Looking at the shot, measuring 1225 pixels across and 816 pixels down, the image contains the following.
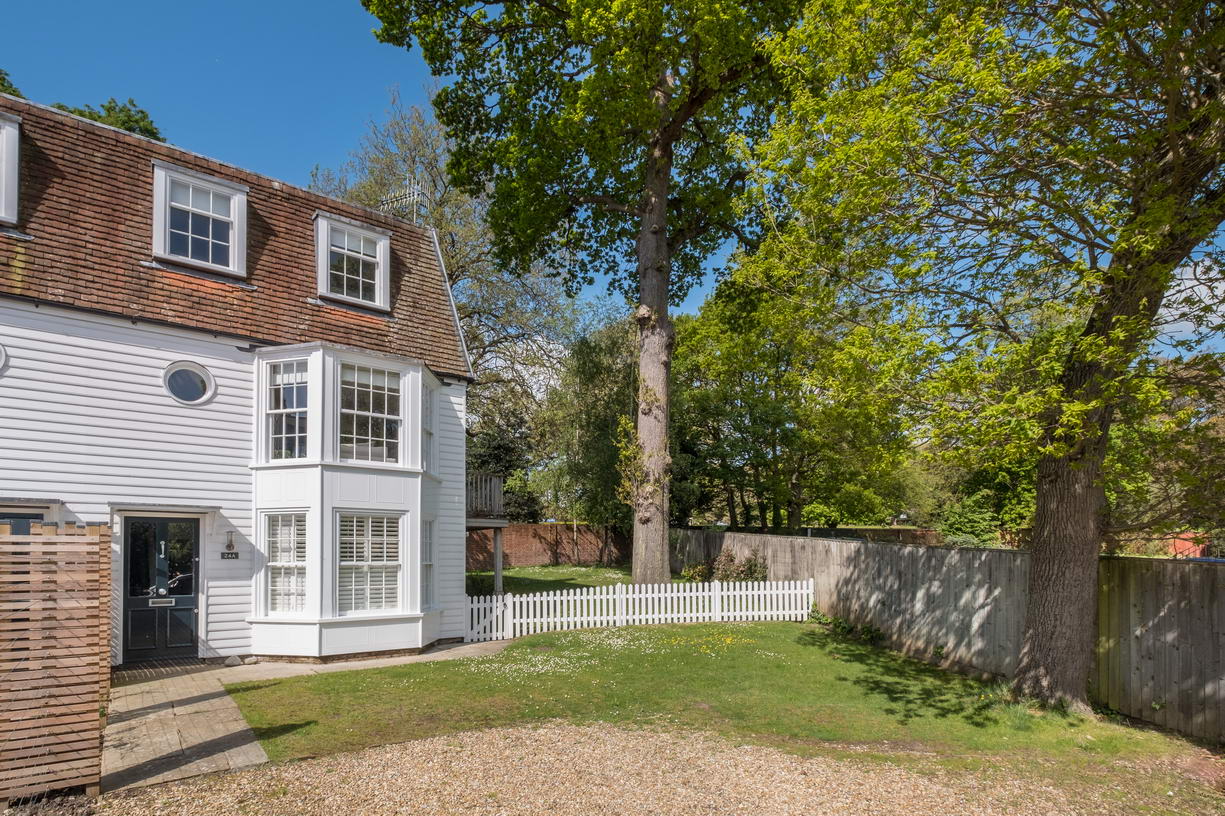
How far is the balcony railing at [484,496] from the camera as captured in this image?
16833 mm

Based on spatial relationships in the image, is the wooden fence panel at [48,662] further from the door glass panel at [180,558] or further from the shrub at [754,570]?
the shrub at [754,570]

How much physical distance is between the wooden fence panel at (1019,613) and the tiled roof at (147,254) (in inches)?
362

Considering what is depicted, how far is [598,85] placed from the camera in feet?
49.9

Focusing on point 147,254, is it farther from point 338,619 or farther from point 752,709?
point 752,709

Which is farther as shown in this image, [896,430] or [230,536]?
[230,536]

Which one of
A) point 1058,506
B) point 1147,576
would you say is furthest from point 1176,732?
point 1058,506

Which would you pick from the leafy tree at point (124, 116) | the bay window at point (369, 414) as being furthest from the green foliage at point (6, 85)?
the bay window at point (369, 414)

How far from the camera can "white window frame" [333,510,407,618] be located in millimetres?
12000

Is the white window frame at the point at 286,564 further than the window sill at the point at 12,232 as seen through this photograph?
Yes

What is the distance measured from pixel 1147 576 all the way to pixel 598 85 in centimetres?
1273

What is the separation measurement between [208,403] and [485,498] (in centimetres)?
677

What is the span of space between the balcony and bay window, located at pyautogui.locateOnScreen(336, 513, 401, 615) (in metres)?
3.71

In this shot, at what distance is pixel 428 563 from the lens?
537 inches

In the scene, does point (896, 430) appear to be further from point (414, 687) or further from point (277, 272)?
point (277, 272)
